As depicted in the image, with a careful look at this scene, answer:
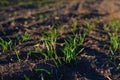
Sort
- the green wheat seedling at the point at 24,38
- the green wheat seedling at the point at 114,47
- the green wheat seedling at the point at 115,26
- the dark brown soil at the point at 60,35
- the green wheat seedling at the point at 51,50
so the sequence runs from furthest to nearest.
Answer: the green wheat seedling at the point at 115,26
the green wheat seedling at the point at 24,38
the green wheat seedling at the point at 114,47
the green wheat seedling at the point at 51,50
the dark brown soil at the point at 60,35

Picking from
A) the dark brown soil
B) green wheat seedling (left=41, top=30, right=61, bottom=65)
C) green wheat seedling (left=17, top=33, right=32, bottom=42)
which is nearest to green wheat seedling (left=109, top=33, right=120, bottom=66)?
the dark brown soil

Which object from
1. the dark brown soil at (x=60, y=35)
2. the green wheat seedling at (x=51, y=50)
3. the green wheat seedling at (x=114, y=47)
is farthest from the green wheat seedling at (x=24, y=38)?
the green wheat seedling at (x=114, y=47)

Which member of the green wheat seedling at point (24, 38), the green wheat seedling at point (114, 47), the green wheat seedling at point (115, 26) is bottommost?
the green wheat seedling at point (115, 26)

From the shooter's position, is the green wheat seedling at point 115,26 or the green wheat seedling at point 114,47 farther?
the green wheat seedling at point 115,26

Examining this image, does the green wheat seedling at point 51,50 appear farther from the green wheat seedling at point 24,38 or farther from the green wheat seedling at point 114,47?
the green wheat seedling at point 114,47

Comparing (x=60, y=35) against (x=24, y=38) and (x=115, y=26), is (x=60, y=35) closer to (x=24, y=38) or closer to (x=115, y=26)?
(x=24, y=38)

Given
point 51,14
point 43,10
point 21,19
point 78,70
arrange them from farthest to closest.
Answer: point 43,10 → point 51,14 → point 21,19 → point 78,70

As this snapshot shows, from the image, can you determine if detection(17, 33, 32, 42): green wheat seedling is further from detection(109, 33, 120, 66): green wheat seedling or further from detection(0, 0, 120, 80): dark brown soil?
detection(109, 33, 120, 66): green wheat seedling

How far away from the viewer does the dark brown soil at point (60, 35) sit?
4430mm

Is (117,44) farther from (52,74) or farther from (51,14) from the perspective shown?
(51,14)

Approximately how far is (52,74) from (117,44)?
1.47 meters

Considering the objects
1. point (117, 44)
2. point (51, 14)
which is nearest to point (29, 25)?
point (51, 14)

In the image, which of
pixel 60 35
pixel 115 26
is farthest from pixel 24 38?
pixel 115 26

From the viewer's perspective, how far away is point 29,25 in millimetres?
7035
